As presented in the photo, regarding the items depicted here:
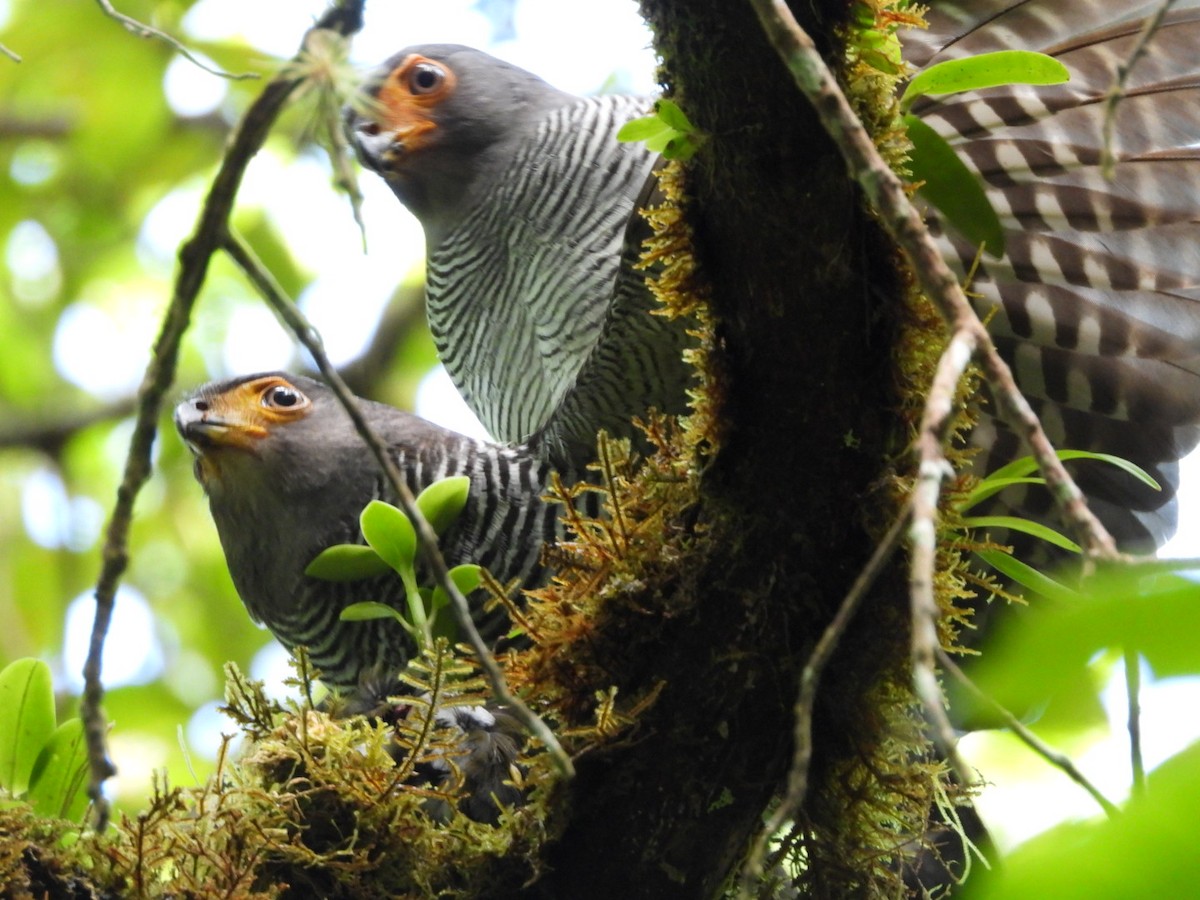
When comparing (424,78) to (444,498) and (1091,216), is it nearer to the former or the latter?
(444,498)

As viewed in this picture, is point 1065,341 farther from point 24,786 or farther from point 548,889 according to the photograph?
point 24,786

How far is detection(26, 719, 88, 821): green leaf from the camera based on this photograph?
1992 millimetres

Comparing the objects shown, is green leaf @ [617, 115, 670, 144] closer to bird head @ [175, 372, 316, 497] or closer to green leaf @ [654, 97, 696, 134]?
green leaf @ [654, 97, 696, 134]

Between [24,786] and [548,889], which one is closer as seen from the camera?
[548,889]

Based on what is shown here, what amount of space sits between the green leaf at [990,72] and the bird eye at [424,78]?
213 centimetres

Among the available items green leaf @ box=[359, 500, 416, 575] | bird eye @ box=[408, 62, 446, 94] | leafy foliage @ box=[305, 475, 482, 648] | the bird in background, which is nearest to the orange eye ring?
bird eye @ box=[408, 62, 446, 94]

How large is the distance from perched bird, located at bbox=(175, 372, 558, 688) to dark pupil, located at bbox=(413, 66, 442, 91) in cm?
119

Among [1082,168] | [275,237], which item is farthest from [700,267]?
[275,237]

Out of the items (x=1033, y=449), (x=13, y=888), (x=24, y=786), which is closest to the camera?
(x=1033, y=449)

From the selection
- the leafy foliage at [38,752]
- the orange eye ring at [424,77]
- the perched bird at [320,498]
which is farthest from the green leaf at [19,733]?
the orange eye ring at [424,77]

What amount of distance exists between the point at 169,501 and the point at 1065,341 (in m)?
4.02

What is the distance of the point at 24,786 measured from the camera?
6.60 feet

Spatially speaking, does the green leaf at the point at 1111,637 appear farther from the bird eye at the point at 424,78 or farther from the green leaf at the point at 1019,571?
the bird eye at the point at 424,78

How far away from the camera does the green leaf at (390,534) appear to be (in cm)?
209
